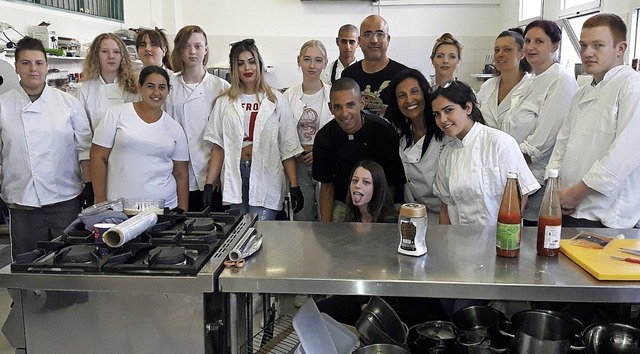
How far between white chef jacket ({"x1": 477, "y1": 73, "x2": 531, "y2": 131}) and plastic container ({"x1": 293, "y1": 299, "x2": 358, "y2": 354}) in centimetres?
146

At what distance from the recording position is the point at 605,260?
1378 mm

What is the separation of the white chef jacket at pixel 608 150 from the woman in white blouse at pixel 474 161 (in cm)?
Result: 21

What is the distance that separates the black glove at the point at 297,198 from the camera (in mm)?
2715

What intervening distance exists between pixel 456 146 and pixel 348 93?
0.52 m

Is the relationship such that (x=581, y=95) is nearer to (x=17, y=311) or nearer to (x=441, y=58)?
(x=441, y=58)

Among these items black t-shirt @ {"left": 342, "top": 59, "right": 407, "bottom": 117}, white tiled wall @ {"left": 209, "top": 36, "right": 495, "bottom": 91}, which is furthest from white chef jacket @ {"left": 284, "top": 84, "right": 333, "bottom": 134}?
white tiled wall @ {"left": 209, "top": 36, "right": 495, "bottom": 91}

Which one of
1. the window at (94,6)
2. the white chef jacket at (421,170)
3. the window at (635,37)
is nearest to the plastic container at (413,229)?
the white chef jacket at (421,170)

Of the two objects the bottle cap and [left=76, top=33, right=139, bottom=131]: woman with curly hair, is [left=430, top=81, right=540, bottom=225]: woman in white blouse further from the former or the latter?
[left=76, top=33, right=139, bottom=131]: woman with curly hair

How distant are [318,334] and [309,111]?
5.64 ft

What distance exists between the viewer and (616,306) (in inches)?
66.5

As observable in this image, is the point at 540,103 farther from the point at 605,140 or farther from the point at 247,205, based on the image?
the point at 247,205

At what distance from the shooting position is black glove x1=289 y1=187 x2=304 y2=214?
2715 millimetres

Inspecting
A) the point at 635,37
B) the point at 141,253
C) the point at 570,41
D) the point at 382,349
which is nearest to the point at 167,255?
the point at 141,253

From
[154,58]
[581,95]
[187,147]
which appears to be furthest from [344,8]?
[581,95]
